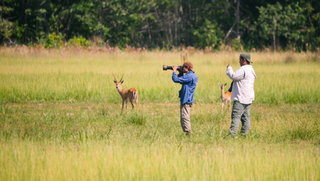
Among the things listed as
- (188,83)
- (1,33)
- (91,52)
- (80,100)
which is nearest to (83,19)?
(1,33)

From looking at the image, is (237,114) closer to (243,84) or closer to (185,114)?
(243,84)

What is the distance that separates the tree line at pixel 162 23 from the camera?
3262 cm

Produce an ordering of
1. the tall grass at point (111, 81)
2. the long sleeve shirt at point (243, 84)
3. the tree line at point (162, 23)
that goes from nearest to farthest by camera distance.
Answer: the long sleeve shirt at point (243, 84) → the tall grass at point (111, 81) → the tree line at point (162, 23)

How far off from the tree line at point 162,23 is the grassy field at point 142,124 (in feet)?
36.3

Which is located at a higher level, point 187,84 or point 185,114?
point 187,84

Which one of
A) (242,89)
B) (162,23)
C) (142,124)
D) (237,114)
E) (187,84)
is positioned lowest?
(142,124)

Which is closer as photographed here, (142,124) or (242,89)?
(242,89)

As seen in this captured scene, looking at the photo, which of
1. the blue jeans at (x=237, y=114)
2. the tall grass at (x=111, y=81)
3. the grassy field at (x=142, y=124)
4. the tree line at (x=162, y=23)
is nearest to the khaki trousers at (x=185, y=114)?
the grassy field at (x=142, y=124)

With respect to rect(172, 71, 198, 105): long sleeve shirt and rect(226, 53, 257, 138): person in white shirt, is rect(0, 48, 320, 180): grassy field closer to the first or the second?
rect(226, 53, 257, 138): person in white shirt

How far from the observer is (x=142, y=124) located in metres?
9.11

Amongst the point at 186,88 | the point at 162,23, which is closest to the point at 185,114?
the point at 186,88

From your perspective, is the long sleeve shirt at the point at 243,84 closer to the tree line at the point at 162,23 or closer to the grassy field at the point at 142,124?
the grassy field at the point at 142,124

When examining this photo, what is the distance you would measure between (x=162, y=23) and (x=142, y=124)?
111 feet

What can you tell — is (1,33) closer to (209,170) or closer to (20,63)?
(20,63)
